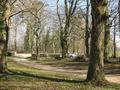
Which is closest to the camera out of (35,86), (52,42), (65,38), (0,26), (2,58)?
(35,86)

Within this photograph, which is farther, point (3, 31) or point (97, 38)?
point (3, 31)

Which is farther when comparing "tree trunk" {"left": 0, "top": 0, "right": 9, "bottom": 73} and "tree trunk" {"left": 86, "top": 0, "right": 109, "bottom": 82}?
"tree trunk" {"left": 0, "top": 0, "right": 9, "bottom": 73}

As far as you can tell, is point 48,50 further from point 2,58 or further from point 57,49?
point 2,58

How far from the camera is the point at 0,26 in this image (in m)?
23.2

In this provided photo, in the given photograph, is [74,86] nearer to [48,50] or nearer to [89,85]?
[89,85]

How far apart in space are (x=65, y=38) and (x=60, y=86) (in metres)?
40.7

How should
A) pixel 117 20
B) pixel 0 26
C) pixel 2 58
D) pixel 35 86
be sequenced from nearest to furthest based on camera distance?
pixel 35 86 → pixel 2 58 → pixel 0 26 → pixel 117 20

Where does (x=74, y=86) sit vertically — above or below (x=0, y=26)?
below

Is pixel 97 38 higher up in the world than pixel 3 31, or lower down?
lower down

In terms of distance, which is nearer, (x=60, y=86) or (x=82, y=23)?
(x=60, y=86)

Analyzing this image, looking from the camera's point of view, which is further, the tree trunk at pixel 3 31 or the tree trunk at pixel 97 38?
the tree trunk at pixel 3 31

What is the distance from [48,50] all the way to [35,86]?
3723 inches

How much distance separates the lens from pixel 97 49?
628 inches

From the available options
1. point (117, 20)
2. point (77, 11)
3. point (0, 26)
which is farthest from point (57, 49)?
point (0, 26)
